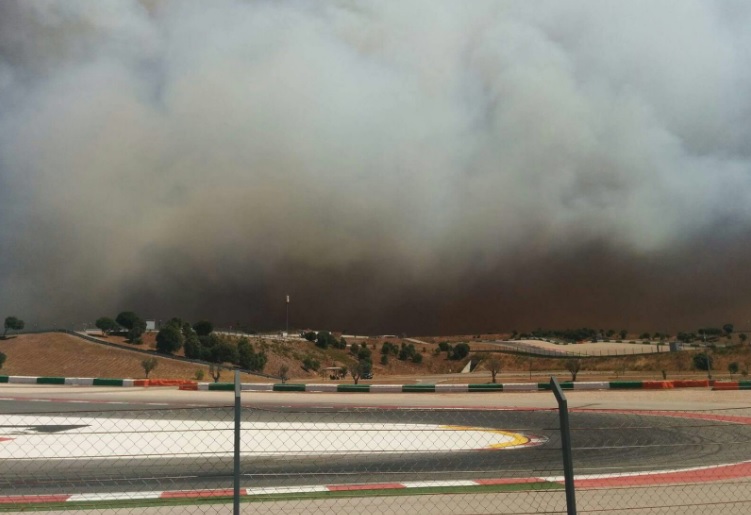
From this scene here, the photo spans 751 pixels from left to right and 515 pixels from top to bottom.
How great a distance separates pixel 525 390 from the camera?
38625mm

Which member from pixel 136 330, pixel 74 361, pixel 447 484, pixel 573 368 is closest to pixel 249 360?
pixel 74 361

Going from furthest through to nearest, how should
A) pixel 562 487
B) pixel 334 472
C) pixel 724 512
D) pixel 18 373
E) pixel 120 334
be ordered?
pixel 120 334
pixel 18 373
pixel 334 472
pixel 562 487
pixel 724 512

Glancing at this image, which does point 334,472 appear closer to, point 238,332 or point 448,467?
point 448,467

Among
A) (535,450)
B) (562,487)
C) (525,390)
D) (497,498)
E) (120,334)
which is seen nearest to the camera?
(497,498)

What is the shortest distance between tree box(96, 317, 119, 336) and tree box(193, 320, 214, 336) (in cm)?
1769

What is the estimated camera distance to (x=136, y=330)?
116 m

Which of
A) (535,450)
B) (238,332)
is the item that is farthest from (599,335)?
(535,450)

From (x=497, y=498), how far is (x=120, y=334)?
413ft

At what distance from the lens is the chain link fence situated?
29.3ft

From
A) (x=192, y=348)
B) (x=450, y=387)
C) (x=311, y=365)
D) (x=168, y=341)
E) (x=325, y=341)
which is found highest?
(x=325, y=341)

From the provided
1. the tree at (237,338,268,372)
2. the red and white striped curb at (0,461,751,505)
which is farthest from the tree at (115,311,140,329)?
the red and white striped curb at (0,461,751,505)

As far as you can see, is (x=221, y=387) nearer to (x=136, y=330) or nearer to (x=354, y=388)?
(x=354, y=388)

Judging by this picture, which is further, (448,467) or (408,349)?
(408,349)

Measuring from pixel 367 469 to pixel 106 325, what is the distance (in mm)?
126691
